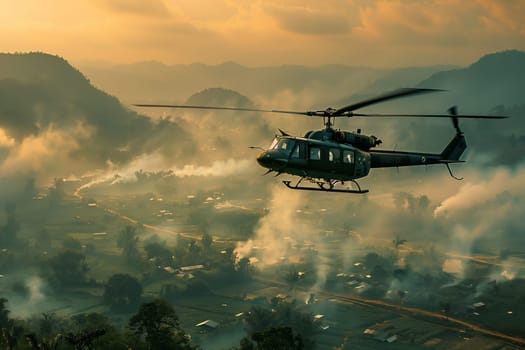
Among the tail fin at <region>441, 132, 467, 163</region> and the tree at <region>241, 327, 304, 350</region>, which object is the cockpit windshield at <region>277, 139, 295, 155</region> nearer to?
the tail fin at <region>441, 132, 467, 163</region>

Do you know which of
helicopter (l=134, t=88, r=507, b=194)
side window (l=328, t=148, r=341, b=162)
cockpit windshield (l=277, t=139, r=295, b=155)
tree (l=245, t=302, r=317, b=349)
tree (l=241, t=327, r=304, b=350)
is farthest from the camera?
tree (l=245, t=302, r=317, b=349)

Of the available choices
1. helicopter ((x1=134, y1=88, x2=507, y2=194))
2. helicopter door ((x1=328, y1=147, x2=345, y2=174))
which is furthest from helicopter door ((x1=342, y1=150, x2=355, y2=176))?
helicopter door ((x1=328, y1=147, x2=345, y2=174))

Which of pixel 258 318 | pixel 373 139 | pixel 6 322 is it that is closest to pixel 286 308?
pixel 258 318

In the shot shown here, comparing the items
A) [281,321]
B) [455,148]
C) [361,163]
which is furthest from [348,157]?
[281,321]

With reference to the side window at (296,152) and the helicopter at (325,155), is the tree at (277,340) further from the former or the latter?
the side window at (296,152)

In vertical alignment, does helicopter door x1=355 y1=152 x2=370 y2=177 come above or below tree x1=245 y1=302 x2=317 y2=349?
above

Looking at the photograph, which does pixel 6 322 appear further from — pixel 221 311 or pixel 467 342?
pixel 467 342

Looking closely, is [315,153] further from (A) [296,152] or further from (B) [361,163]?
(B) [361,163]
